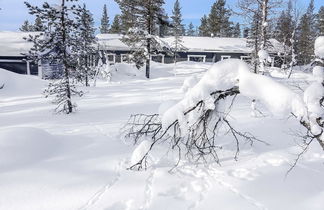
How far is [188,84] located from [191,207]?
217 centimetres

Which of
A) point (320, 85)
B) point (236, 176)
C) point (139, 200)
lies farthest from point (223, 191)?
point (320, 85)

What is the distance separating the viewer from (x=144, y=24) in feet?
77.9

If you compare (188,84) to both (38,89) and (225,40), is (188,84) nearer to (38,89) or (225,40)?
(38,89)

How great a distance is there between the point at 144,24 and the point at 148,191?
20910 mm

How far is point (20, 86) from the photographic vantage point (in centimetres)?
1903

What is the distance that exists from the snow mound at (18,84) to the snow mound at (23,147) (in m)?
11.7

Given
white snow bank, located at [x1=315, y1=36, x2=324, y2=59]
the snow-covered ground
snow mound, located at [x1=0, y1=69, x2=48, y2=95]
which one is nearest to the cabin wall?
snow mound, located at [x1=0, y1=69, x2=48, y2=95]

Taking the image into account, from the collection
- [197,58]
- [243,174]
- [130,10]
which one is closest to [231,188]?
[243,174]

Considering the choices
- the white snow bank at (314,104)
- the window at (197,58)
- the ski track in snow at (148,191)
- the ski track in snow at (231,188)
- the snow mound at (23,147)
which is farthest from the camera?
the window at (197,58)

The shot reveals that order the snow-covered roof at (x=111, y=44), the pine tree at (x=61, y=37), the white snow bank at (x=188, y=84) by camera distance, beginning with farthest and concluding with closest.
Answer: the snow-covered roof at (x=111, y=44)
the pine tree at (x=61, y=37)
the white snow bank at (x=188, y=84)

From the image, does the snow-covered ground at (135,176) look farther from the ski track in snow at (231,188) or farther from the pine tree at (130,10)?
the pine tree at (130,10)

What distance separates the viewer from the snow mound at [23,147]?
576 cm

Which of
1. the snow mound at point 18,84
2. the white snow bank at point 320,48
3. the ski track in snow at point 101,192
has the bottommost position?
the ski track in snow at point 101,192

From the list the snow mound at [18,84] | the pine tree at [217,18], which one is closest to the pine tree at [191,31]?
the pine tree at [217,18]
